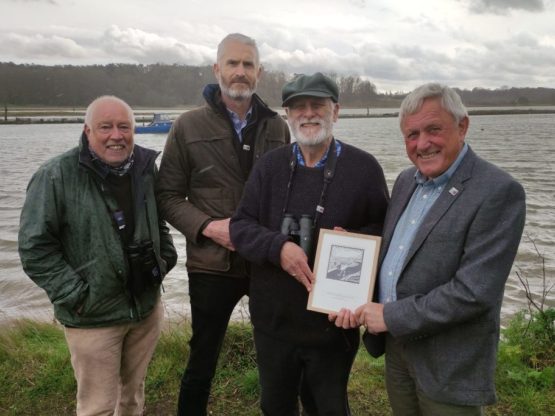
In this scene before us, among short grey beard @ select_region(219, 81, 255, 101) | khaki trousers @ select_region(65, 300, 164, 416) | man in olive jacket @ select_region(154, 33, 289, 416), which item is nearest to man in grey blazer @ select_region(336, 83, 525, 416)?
man in olive jacket @ select_region(154, 33, 289, 416)

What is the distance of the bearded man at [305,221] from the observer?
2.86 m

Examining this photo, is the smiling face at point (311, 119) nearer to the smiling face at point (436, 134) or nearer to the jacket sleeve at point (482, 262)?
the smiling face at point (436, 134)

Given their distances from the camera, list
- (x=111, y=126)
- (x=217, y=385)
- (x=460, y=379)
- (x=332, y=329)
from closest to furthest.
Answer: (x=460, y=379) < (x=332, y=329) < (x=111, y=126) < (x=217, y=385)

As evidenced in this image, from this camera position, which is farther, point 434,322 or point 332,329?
point 332,329

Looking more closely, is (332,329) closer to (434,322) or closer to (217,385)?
(434,322)

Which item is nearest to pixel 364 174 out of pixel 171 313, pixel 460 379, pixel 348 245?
pixel 348 245

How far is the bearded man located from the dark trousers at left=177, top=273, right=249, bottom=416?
582mm

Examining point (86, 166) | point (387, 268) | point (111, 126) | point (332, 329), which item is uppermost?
point (111, 126)

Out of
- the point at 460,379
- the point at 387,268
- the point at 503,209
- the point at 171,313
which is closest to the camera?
the point at 503,209

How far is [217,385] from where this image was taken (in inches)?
166

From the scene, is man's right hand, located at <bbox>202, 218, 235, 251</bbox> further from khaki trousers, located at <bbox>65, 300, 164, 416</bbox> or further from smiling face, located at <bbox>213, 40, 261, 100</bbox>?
smiling face, located at <bbox>213, 40, 261, 100</bbox>

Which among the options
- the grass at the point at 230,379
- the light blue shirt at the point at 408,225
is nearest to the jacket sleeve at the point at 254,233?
the light blue shirt at the point at 408,225

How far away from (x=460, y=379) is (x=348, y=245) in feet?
2.90

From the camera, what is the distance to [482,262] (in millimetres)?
2211
